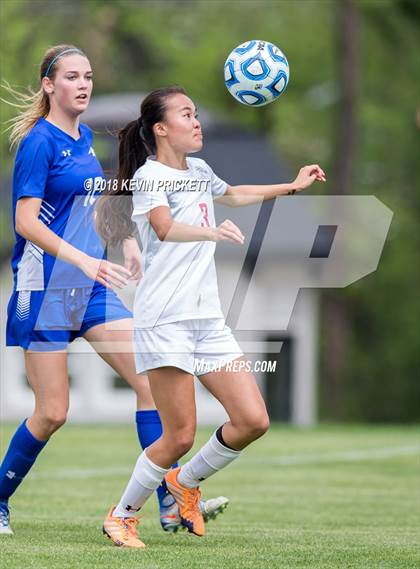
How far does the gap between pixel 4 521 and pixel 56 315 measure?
1.16 m

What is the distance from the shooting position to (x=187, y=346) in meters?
6.53

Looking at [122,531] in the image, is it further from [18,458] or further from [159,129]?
[159,129]

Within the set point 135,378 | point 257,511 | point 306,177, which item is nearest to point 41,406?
point 135,378

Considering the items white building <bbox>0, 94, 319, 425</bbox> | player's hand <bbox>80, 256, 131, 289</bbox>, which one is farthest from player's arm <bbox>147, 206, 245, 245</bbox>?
white building <bbox>0, 94, 319, 425</bbox>

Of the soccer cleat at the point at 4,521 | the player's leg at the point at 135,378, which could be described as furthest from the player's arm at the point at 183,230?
the soccer cleat at the point at 4,521

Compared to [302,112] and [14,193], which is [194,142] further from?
[302,112]

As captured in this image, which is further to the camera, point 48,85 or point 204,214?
point 48,85


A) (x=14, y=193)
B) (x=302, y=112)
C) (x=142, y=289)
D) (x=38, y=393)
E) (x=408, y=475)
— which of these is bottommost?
(x=408, y=475)

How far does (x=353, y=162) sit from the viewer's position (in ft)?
105

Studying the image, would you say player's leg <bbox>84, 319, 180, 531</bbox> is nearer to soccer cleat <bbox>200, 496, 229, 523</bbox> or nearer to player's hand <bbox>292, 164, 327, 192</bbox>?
soccer cleat <bbox>200, 496, 229, 523</bbox>

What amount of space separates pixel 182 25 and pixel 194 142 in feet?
104

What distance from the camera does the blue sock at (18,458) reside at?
720 cm

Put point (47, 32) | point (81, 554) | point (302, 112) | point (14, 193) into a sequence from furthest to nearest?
point (302, 112) < point (47, 32) < point (14, 193) < point (81, 554)

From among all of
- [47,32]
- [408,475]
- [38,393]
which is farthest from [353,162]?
[38,393]
